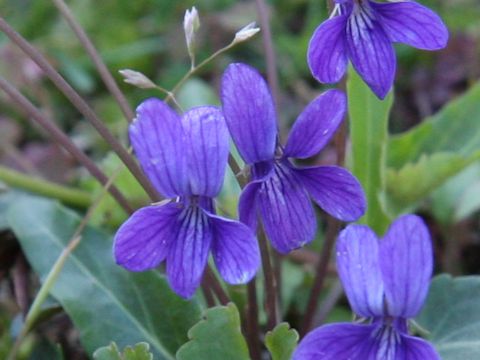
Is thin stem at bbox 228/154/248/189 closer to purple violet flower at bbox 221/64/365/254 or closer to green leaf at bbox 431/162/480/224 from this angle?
purple violet flower at bbox 221/64/365/254

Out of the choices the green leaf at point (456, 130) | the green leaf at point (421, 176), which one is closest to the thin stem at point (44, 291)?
the green leaf at point (421, 176)

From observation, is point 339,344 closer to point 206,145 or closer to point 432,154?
point 206,145

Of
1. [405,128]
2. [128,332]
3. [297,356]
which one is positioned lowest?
[405,128]

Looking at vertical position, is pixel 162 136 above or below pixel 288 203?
above

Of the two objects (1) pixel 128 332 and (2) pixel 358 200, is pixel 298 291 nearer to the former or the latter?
(1) pixel 128 332

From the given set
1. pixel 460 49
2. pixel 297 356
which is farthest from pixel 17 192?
pixel 460 49

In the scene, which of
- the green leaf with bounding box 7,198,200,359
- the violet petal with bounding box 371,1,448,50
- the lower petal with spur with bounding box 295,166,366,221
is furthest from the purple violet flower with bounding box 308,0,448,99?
the green leaf with bounding box 7,198,200,359
